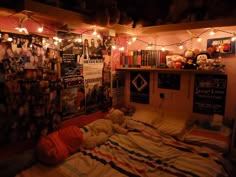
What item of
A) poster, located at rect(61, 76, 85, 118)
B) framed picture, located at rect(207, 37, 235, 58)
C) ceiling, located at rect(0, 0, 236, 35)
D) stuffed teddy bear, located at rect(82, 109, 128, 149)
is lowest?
stuffed teddy bear, located at rect(82, 109, 128, 149)

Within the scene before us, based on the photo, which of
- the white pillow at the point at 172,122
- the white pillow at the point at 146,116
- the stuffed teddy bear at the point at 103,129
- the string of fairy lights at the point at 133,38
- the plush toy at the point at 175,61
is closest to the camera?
the string of fairy lights at the point at 133,38

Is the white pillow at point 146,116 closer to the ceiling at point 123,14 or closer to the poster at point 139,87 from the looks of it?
the poster at point 139,87

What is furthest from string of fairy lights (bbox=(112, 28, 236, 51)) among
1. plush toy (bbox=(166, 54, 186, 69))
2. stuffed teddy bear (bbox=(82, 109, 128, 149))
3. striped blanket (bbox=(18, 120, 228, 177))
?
striped blanket (bbox=(18, 120, 228, 177))

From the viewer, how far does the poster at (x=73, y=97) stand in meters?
2.12

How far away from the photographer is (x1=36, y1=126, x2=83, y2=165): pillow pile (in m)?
1.67

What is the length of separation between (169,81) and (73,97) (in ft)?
4.53

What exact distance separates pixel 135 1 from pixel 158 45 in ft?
2.32

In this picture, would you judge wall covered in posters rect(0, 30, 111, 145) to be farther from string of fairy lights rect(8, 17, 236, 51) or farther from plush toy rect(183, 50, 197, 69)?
plush toy rect(183, 50, 197, 69)

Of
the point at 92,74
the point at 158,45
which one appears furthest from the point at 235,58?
the point at 92,74

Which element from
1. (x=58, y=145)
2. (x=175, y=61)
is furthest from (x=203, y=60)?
(x=58, y=145)

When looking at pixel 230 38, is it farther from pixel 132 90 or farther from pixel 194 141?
pixel 132 90

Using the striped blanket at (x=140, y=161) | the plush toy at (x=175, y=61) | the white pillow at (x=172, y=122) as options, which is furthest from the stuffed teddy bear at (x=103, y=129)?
the plush toy at (x=175, y=61)

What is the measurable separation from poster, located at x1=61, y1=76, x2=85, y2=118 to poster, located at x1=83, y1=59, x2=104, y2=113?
0.30ft

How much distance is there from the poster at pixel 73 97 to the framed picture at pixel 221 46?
5.43 ft
